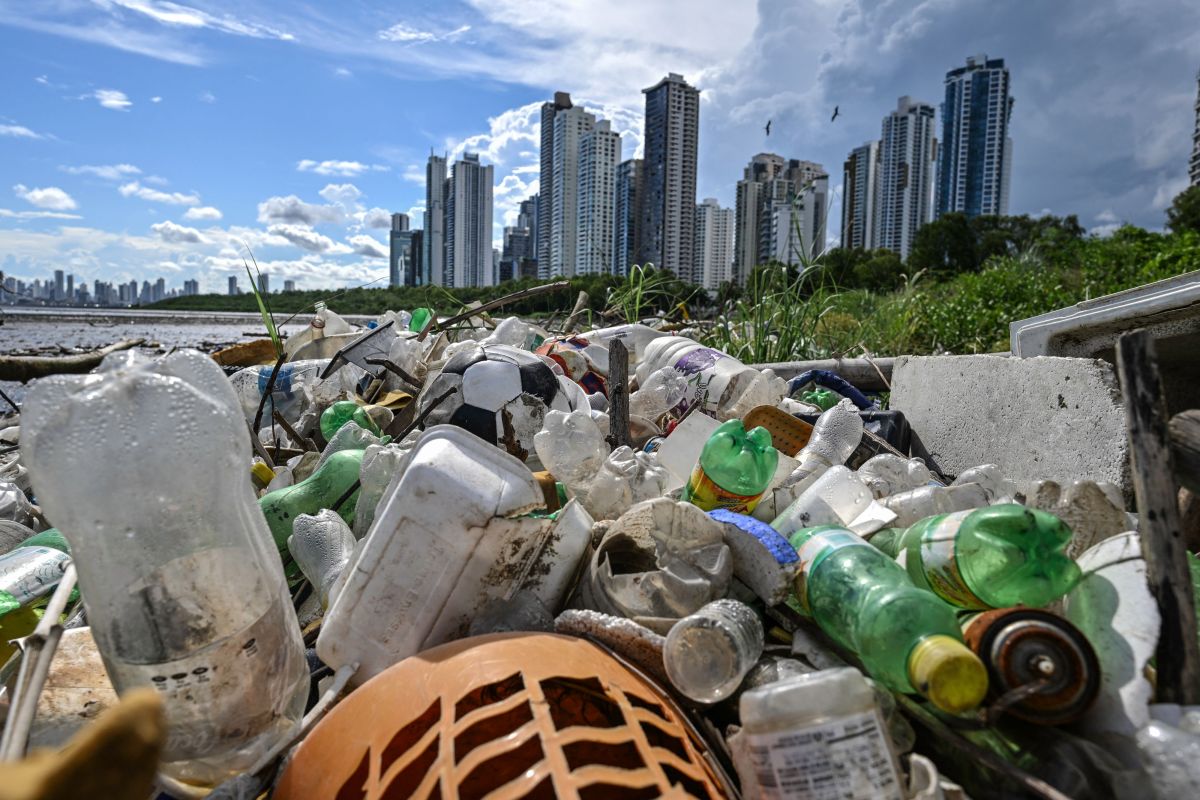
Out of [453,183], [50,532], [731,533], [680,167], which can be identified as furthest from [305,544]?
[453,183]

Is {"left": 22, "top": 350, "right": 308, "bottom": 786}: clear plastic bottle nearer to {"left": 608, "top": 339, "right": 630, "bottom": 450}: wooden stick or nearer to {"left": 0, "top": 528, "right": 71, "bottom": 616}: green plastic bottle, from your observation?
{"left": 0, "top": 528, "right": 71, "bottom": 616}: green plastic bottle

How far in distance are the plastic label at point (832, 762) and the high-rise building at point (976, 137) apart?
64132 millimetres

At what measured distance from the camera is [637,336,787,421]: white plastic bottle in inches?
114

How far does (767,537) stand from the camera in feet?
4.60

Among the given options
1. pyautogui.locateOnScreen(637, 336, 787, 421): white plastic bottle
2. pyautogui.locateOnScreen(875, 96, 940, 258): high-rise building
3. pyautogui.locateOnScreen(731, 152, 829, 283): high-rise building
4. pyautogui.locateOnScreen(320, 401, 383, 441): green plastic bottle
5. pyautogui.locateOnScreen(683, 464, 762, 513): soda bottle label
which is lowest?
pyautogui.locateOnScreen(683, 464, 762, 513): soda bottle label

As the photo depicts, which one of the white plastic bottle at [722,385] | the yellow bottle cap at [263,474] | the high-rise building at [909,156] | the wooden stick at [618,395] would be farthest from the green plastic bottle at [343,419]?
the high-rise building at [909,156]

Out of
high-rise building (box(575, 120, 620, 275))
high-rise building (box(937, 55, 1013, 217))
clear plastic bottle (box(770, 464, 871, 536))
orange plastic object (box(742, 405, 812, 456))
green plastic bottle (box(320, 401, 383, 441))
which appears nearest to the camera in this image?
clear plastic bottle (box(770, 464, 871, 536))

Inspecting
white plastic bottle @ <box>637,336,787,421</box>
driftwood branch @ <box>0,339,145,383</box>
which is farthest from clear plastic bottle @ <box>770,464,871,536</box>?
driftwood branch @ <box>0,339,145,383</box>

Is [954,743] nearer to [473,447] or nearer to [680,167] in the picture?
[473,447]

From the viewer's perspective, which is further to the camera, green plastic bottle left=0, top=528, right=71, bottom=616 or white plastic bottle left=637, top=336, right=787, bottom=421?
white plastic bottle left=637, top=336, right=787, bottom=421

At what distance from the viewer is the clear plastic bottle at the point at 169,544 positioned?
1.03 meters

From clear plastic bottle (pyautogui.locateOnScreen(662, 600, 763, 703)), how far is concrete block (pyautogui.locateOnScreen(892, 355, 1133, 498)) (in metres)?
1.18

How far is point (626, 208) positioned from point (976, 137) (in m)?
51.3

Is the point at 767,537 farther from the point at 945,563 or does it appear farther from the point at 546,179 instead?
the point at 546,179
